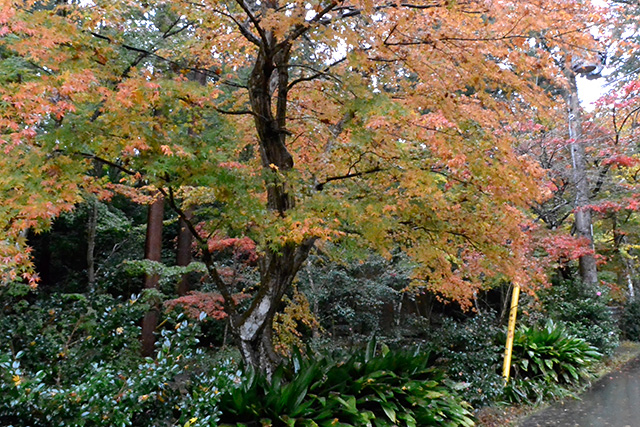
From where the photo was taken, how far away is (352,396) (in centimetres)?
528

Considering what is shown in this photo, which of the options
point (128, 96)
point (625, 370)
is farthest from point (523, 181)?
point (625, 370)

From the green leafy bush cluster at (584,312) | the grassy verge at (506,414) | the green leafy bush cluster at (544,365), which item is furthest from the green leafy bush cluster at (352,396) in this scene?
the green leafy bush cluster at (584,312)

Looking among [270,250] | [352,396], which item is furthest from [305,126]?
[352,396]

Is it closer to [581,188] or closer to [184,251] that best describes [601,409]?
[581,188]

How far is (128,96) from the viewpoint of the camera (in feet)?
13.9

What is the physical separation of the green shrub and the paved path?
18.0 ft

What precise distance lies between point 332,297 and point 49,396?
7428mm

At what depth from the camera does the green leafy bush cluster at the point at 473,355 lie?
7102 millimetres

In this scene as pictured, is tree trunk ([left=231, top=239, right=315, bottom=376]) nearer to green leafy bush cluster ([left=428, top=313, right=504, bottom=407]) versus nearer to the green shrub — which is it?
green leafy bush cluster ([left=428, top=313, right=504, bottom=407])

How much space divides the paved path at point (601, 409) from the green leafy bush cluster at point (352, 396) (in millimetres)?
1186

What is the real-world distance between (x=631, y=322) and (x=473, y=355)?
28.4 feet

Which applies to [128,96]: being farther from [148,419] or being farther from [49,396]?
[148,419]

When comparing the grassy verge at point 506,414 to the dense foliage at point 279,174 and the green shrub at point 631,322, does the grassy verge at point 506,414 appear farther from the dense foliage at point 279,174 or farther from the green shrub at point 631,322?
the green shrub at point 631,322

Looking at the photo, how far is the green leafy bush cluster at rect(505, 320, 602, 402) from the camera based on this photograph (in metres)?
7.79
